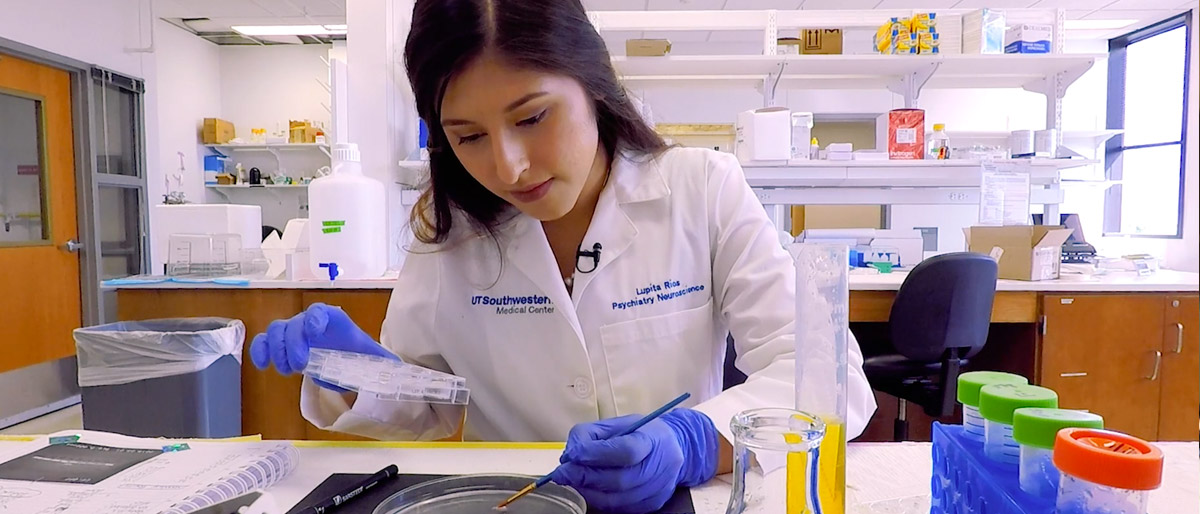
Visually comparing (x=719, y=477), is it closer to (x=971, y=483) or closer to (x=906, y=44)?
(x=971, y=483)

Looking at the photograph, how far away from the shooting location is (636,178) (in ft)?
3.58

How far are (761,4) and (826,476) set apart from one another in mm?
4805

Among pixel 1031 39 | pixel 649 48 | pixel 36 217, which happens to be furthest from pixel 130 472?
pixel 36 217

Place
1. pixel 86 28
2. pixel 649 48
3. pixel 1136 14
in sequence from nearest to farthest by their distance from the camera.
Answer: pixel 649 48
pixel 86 28
pixel 1136 14

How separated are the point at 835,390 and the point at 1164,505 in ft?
1.52

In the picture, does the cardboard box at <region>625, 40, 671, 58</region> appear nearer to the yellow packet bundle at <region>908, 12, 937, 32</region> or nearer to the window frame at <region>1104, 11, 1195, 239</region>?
the yellow packet bundle at <region>908, 12, 937, 32</region>

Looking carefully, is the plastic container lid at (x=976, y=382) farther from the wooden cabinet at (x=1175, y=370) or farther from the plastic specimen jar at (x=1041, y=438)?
the wooden cabinet at (x=1175, y=370)

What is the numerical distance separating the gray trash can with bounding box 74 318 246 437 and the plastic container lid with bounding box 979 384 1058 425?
1911 millimetres

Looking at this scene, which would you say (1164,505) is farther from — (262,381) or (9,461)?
(262,381)

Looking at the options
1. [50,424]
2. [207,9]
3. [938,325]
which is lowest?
[50,424]

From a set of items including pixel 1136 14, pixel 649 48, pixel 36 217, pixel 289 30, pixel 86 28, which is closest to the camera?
pixel 649 48

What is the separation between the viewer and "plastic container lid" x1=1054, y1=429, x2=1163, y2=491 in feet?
1.14

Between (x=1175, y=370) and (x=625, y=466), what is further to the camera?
(x=1175, y=370)

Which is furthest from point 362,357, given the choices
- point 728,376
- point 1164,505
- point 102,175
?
point 102,175
